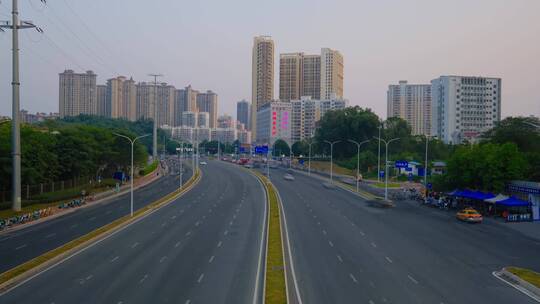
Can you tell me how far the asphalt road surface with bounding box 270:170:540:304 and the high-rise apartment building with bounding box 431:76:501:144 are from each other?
11812 centimetres

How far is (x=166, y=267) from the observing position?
94.0 ft

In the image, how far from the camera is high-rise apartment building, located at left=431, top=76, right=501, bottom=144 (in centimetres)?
16462

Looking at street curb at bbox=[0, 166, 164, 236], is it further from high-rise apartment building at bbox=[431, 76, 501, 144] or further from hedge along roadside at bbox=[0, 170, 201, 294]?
high-rise apartment building at bbox=[431, 76, 501, 144]

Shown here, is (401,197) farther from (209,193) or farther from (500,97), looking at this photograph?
(500,97)

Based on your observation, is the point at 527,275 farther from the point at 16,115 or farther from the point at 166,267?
the point at 16,115

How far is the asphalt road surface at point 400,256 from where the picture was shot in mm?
23578

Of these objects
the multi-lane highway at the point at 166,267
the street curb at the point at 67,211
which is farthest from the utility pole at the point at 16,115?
the multi-lane highway at the point at 166,267

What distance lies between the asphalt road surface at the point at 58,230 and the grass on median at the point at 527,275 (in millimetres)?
26960

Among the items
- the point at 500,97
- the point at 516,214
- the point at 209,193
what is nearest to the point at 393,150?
the point at 500,97

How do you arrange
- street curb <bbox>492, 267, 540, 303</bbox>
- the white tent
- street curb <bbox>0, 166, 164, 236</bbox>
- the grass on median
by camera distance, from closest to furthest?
street curb <bbox>492, 267, 540, 303</bbox> → the grass on median → street curb <bbox>0, 166, 164, 236</bbox> → the white tent

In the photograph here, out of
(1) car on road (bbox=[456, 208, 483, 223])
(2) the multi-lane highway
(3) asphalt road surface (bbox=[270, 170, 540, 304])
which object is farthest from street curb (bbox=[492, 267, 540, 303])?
(1) car on road (bbox=[456, 208, 483, 223])

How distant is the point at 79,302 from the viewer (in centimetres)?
2173

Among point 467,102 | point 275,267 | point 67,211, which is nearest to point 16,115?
point 67,211

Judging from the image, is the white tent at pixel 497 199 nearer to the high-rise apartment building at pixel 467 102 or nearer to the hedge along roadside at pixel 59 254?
the hedge along roadside at pixel 59 254
